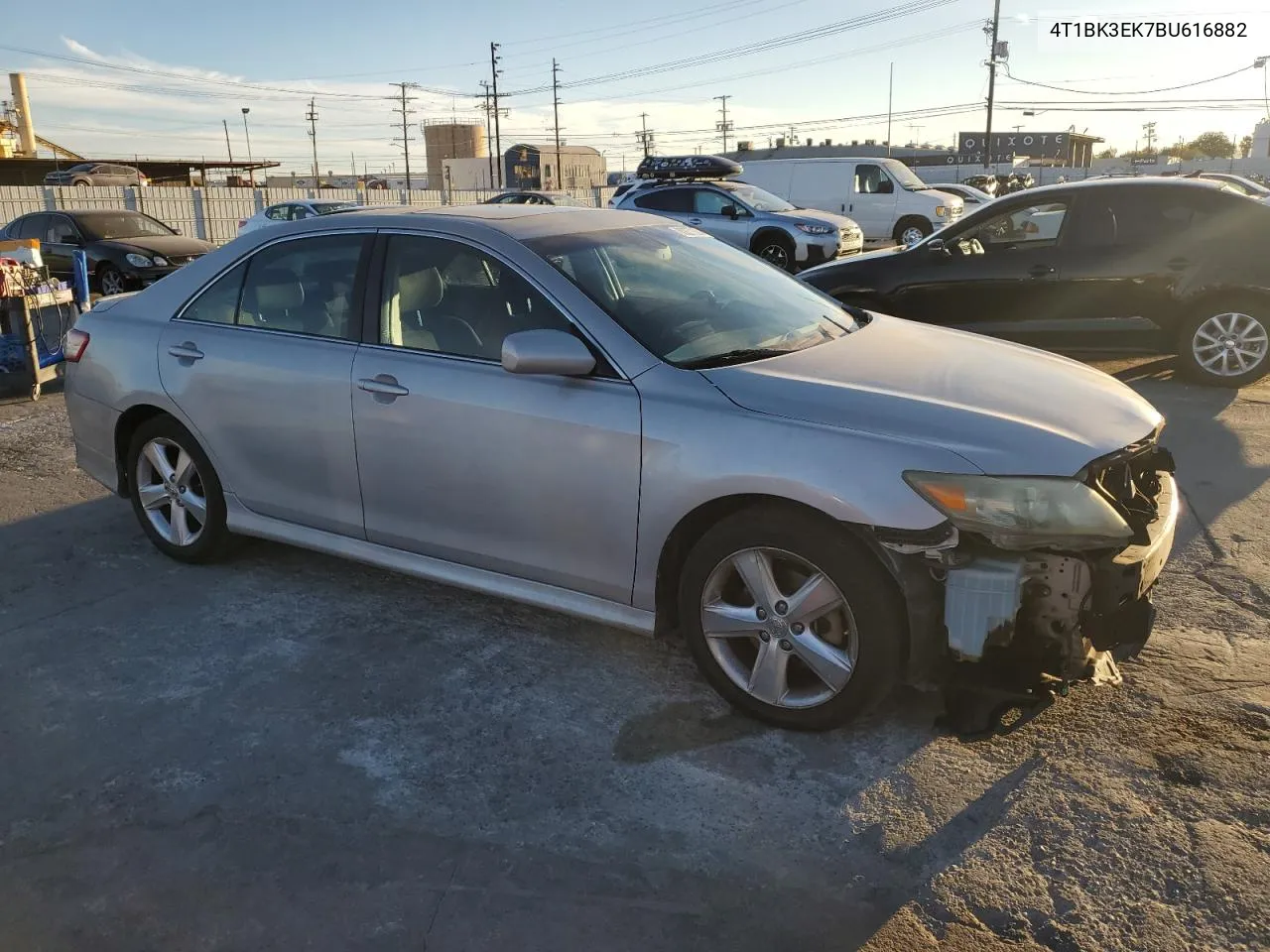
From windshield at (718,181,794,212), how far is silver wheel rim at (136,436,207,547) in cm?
1399

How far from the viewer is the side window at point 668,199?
58.1ft

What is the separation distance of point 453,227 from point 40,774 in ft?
7.59

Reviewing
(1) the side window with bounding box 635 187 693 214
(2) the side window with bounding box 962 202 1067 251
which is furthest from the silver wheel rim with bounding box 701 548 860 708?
(1) the side window with bounding box 635 187 693 214

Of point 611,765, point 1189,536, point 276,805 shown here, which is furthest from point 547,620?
point 1189,536

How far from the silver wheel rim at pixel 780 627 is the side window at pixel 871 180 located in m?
20.9

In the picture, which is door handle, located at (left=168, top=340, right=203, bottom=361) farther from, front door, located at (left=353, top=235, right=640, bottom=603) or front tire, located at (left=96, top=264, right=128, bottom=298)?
front tire, located at (left=96, top=264, right=128, bottom=298)

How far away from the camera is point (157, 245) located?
15.8 metres

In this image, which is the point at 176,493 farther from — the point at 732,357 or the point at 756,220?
the point at 756,220

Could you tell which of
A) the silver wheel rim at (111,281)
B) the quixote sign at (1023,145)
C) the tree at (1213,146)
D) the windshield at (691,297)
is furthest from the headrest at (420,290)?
the tree at (1213,146)

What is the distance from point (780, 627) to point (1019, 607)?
0.69 metres

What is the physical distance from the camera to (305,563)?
4.72 metres

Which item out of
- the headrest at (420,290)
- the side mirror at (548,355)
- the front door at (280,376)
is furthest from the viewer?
the front door at (280,376)

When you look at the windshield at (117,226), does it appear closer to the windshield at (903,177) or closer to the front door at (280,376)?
A: the front door at (280,376)

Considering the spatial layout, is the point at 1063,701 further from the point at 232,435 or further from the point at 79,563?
the point at 79,563
